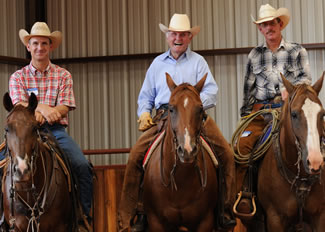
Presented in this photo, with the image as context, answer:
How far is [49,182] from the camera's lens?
491 centimetres

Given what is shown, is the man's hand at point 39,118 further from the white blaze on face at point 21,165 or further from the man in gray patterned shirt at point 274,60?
the man in gray patterned shirt at point 274,60

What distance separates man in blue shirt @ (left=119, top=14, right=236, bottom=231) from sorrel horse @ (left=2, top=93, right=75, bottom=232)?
1.86 feet

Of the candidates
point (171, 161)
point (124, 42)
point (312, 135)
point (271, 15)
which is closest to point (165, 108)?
point (171, 161)

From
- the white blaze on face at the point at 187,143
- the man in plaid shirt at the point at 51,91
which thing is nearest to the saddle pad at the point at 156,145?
the man in plaid shirt at the point at 51,91

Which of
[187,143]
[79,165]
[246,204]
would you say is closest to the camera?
[187,143]

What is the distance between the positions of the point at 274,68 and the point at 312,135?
1.68 meters

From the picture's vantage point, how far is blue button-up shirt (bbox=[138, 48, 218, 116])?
5568 millimetres

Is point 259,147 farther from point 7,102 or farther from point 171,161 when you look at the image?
point 7,102

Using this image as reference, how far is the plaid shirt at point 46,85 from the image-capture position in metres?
5.55

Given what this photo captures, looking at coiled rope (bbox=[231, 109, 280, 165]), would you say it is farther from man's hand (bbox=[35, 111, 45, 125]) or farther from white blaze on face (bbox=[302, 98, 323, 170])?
man's hand (bbox=[35, 111, 45, 125])

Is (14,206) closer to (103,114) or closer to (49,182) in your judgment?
(49,182)

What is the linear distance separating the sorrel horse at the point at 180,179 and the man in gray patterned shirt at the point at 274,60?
4.13 feet

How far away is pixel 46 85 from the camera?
18.4 feet

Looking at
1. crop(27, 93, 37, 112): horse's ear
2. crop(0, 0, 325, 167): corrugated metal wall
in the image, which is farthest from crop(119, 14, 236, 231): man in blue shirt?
crop(0, 0, 325, 167): corrugated metal wall
